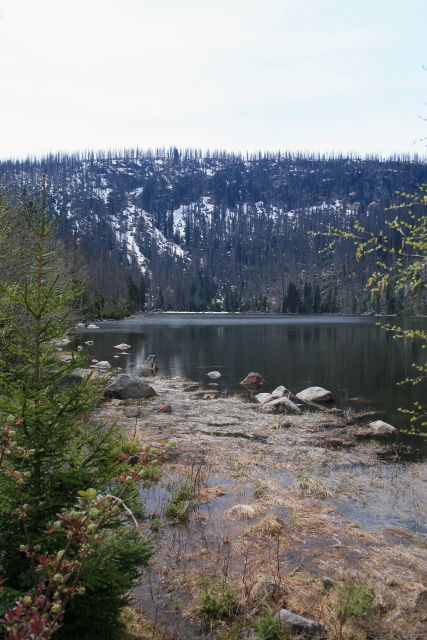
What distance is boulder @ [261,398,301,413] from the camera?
1549 centimetres

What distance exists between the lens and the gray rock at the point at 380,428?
1300 cm

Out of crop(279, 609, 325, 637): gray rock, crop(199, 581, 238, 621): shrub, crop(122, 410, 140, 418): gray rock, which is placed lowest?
crop(122, 410, 140, 418): gray rock

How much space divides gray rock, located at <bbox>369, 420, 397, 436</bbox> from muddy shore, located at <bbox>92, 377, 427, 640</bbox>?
0.62 metres

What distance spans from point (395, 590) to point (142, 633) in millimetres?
3201

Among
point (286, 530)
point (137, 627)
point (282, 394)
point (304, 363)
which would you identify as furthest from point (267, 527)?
point (304, 363)

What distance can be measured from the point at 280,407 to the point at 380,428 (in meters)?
3.69

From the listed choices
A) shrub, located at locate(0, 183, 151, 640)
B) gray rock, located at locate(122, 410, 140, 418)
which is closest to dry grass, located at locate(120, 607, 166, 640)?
shrub, located at locate(0, 183, 151, 640)

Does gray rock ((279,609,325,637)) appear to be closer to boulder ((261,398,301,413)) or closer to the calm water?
the calm water

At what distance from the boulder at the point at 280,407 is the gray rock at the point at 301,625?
11088mm

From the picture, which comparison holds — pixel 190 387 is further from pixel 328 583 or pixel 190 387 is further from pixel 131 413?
pixel 328 583

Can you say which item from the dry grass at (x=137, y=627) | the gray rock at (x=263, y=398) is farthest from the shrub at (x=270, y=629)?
the gray rock at (x=263, y=398)

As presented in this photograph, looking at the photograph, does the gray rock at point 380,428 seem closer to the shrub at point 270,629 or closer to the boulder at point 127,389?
the boulder at point 127,389

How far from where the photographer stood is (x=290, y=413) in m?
15.3

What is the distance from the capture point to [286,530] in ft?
22.3
